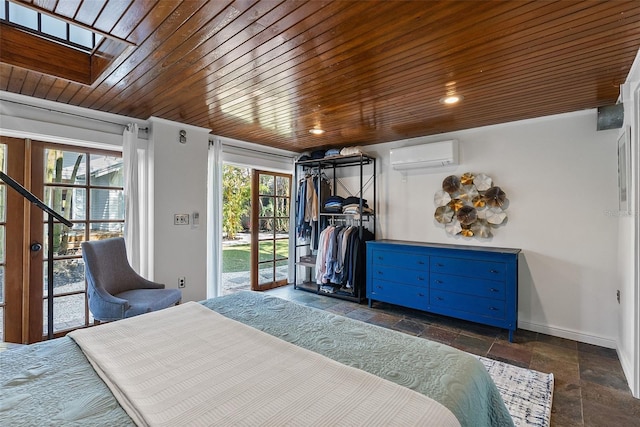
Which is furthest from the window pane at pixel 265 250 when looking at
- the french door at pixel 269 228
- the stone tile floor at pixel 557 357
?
the stone tile floor at pixel 557 357

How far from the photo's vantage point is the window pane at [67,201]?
2873mm

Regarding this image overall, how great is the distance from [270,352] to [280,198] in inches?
150

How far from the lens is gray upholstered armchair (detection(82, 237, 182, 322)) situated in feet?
8.07

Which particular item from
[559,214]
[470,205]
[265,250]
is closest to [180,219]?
[265,250]

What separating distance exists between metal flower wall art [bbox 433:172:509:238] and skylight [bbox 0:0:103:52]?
365 cm

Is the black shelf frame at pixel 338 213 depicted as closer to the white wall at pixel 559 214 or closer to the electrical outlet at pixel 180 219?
the white wall at pixel 559 214

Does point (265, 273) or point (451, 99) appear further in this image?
point (265, 273)

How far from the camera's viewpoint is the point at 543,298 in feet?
10.5

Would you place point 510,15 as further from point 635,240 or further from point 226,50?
point 635,240

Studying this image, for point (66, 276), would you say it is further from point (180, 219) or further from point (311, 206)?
point (311, 206)

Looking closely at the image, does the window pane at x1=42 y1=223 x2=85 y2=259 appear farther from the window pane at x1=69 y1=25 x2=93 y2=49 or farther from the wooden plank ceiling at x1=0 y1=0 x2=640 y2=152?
the window pane at x1=69 y1=25 x2=93 y2=49

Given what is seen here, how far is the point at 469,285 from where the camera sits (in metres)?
3.20

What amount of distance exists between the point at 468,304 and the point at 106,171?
402 centimetres

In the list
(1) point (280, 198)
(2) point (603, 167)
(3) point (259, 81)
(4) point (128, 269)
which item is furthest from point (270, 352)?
(1) point (280, 198)
